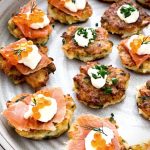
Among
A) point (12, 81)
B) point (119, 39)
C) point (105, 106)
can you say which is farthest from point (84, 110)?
point (119, 39)

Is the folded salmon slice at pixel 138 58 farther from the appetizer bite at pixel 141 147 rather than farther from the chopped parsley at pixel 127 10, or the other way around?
the appetizer bite at pixel 141 147

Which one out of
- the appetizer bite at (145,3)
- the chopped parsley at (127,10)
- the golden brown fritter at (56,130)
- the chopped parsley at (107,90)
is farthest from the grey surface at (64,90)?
the appetizer bite at (145,3)

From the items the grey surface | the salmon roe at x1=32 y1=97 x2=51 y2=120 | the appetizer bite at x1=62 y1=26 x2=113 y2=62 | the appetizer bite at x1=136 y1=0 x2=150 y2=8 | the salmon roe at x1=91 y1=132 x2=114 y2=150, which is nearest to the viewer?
the salmon roe at x1=91 y1=132 x2=114 y2=150

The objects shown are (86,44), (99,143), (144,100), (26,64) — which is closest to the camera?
(99,143)

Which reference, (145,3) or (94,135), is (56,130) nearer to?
(94,135)

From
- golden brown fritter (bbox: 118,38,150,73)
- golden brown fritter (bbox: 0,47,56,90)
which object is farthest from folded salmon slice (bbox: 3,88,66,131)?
golden brown fritter (bbox: 118,38,150,73)

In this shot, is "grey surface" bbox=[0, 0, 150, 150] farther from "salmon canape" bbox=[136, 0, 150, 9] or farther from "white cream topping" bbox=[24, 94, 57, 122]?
"salmon canape" bbox=[136, 0, 150, 9]

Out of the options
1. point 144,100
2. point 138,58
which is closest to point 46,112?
point 144,100
